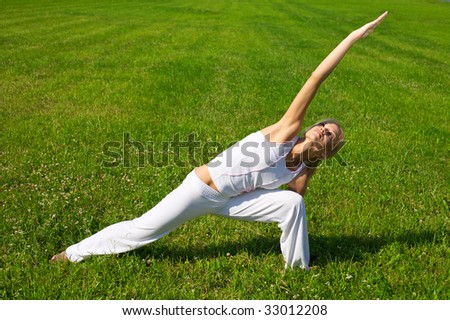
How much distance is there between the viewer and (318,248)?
6.07m

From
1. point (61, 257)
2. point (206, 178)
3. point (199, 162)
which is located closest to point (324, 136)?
point (206, 178)

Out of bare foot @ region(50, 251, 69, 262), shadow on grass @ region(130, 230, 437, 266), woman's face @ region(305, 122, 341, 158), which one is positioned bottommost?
shadow on grass @ region(130, 230, 437, 266)

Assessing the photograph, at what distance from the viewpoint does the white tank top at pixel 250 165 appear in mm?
5094

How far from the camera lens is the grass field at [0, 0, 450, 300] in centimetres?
533

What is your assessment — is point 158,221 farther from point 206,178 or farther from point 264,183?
point 264,183

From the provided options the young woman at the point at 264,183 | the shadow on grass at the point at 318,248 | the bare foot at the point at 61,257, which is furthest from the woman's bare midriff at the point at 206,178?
the bare foot at the point at 61,257

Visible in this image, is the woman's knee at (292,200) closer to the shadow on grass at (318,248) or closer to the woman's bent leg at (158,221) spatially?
the woman's bent leg at (158,221)

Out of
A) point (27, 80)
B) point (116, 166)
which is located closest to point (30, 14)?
point (27, 80)

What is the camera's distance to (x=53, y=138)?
9500mm

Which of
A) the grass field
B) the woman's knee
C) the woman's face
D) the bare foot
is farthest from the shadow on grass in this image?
the woman's face

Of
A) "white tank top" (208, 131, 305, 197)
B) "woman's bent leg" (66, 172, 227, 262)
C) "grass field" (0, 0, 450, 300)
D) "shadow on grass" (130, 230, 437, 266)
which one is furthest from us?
"shadow on grass" (130, 230, 437, 266)

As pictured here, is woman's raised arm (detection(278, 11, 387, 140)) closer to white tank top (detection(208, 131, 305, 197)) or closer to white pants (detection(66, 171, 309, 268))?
white tank top (detection(208, 131, 305, 197))

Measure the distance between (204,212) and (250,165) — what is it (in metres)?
0.76

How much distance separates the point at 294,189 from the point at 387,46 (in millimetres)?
23622
